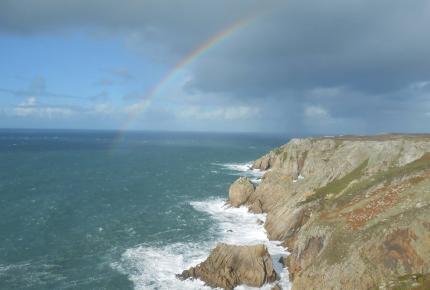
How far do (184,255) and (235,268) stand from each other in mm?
10917

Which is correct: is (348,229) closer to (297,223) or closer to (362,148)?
(297,223)

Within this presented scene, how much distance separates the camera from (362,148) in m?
74.5

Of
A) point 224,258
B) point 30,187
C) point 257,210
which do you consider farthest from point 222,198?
point 30,187

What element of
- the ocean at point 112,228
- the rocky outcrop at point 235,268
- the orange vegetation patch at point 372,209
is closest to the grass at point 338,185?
the ocean at point 112,228

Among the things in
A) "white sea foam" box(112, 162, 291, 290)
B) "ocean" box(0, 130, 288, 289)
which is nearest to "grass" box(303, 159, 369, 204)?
"white sea foam" box(112, 162, 291, 290)

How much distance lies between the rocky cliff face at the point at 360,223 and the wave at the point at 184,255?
2.45m

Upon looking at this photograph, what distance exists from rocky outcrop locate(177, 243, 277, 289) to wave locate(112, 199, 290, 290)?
90 cm

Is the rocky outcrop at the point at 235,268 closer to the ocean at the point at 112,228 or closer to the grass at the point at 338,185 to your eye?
the ocean at the point at 112,228

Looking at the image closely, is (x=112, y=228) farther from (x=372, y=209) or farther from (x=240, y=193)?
(x=372, y=209)

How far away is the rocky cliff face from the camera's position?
33625mm

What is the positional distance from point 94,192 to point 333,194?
60755 millimetres

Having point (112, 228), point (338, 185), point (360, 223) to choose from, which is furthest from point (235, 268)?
point (112, 228)

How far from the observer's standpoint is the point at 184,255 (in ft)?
167

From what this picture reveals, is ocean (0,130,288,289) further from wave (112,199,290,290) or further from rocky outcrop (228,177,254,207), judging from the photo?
rocky outcrop (228,177,254,207)
